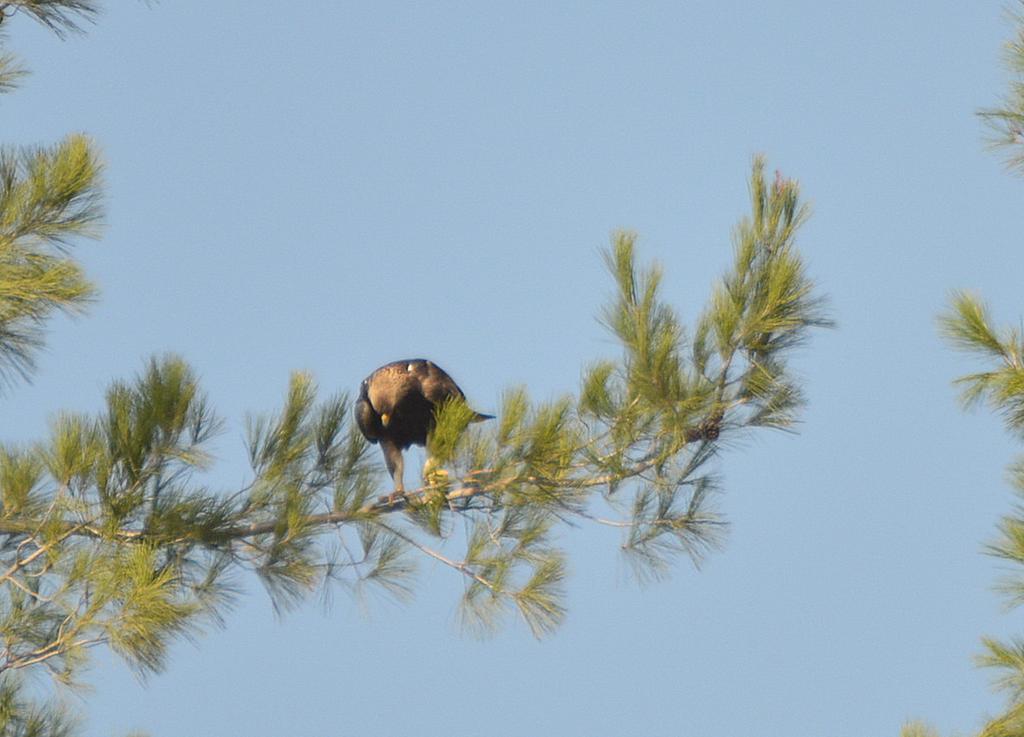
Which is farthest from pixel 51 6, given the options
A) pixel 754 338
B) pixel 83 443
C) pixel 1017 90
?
pixel 1017 90

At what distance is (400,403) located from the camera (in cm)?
708

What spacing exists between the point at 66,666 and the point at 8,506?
568 mm

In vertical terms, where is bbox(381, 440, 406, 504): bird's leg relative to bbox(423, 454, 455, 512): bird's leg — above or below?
above

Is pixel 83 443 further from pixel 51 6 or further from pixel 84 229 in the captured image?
pixel 51 6

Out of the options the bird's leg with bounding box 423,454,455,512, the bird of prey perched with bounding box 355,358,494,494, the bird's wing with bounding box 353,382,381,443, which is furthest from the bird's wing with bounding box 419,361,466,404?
the bird's leg with bounding box 423,454,455,512

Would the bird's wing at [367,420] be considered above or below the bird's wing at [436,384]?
below

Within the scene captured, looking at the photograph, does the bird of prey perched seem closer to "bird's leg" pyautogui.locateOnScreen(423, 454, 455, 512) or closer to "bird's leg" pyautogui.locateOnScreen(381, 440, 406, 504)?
"bird's leg" pyautogui.locateOnScreen(381, 440, 406, 504)

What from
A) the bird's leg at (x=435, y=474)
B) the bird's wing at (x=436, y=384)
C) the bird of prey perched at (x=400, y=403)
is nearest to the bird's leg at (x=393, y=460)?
the bird of prey perched at (x=400, y=403)

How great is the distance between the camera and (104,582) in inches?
216

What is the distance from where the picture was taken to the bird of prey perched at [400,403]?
23.1ft

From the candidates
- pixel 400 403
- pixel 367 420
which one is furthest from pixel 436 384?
pixel 367 420

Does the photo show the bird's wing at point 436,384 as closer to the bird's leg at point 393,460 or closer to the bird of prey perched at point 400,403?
the bird of prey perched at point 400,403

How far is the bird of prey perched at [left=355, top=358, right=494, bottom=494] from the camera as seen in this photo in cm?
704

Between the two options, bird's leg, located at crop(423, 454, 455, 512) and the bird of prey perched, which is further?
the bird of prey perched
